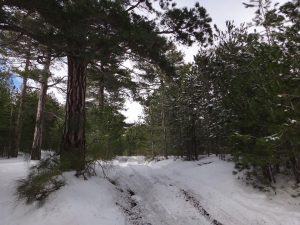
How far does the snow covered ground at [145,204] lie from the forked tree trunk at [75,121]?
0.53m

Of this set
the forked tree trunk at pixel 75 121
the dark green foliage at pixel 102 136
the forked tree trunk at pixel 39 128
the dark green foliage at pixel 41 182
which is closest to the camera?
the dark green foliage at pixel 41 182

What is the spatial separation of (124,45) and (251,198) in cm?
657

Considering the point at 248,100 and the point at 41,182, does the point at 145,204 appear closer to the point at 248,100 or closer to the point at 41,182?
the point at 41,182

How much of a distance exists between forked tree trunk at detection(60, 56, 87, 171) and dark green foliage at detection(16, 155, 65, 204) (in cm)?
54

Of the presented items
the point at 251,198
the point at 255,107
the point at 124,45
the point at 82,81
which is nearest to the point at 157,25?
the point at 124,45

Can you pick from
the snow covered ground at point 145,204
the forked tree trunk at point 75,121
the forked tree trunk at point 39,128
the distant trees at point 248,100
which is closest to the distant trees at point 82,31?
the forked tree trunk at point 75,121

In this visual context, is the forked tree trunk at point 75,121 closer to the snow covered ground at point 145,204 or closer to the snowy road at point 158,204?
the snow covered ground at point 145,204

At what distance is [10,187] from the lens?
27.6ft

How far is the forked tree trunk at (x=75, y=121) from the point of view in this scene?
28.9 feet

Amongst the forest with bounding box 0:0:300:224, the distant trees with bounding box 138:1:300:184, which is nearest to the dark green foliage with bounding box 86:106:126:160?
the forest with bounding box 0:0:300:224

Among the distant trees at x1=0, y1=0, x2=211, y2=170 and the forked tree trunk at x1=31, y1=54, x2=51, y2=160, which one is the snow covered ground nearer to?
the distant trees at x1=0, y1=0, x2=211, y2=170

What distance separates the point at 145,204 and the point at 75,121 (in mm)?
3392

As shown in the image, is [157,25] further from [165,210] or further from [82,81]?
[165,210]

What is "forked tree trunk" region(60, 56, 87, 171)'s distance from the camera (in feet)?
28.9
